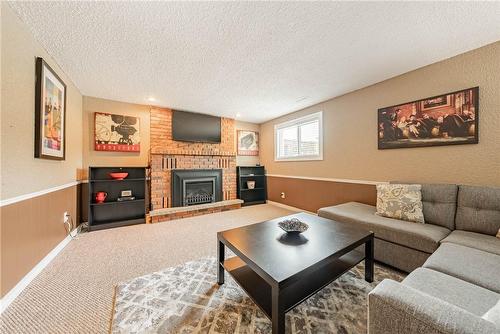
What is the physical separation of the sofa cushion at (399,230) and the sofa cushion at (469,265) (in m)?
0.20

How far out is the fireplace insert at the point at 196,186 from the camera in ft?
12.7

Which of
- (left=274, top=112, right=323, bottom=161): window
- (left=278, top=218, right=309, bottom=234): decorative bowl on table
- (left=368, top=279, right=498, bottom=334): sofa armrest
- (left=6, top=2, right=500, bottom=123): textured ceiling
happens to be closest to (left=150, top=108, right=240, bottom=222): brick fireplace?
(left=6, top=2, right=500, bottom=123): textured ceiling

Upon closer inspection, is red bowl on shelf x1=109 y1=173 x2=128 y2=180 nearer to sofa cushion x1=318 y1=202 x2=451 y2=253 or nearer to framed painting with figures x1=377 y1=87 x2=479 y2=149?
sofa cushion x1=318 y1=202 x2=451 y2=253

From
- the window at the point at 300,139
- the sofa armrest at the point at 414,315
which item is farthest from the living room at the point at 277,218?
the window at the point at 300,139

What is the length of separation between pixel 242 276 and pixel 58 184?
2617 mm

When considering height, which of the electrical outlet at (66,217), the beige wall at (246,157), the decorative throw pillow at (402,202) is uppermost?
the beige wall at (246,157)

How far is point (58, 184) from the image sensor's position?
2.32m

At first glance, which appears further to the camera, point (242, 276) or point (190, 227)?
point (190, 227)

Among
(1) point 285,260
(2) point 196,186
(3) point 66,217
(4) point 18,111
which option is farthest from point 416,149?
(3) point 66,217

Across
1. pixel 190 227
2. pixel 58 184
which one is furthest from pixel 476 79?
pixel 58 184

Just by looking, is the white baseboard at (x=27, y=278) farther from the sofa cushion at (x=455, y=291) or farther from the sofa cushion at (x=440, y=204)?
the sofa cushion at (x=440, y=204)

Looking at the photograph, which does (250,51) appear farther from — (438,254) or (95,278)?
(95,278)

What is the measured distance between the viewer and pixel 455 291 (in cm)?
97

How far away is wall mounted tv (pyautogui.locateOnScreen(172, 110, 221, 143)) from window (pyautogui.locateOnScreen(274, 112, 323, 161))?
158cm
